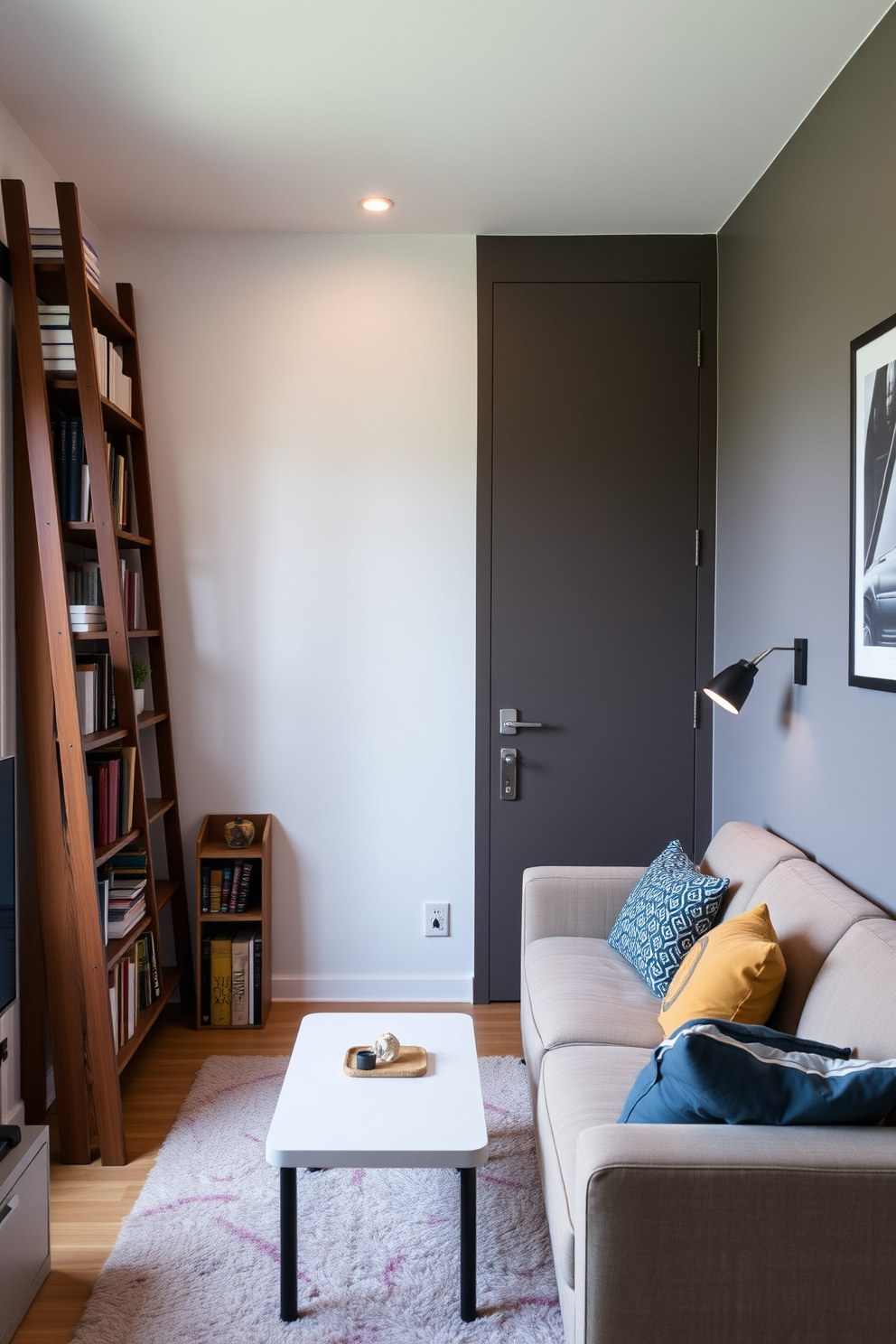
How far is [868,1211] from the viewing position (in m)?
1.37

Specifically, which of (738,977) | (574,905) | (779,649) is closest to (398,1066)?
(738,977)

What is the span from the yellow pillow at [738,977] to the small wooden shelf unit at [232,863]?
68.4 inches

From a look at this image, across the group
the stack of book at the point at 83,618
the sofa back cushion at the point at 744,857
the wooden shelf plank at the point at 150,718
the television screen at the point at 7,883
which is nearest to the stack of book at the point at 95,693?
the stack of book at the point at 83,618

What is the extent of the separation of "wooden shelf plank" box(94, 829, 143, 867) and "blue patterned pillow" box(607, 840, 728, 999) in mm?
1447

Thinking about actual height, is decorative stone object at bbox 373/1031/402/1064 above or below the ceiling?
below

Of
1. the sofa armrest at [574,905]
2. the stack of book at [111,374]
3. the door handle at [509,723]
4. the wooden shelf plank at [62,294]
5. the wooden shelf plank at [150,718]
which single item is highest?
the wooden shelf plank at [62,294]

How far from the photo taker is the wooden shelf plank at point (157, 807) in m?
3.27

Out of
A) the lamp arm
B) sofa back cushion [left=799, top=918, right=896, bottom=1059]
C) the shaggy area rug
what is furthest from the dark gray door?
sofa back cushion [left=799, top=918, right=896, bottom=1059]

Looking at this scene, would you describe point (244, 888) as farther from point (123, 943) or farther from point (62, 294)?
point (62, 294)

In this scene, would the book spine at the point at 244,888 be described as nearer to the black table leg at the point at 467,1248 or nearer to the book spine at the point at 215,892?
the book spine at the point at 215,892

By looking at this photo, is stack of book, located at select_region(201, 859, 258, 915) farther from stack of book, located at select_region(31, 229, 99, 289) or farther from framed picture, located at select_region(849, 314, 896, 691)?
framed picture, located at select_region(849, 314, 896, 691)

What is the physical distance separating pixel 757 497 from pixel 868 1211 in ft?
7.14

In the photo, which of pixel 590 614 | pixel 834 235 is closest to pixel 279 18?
pixel 834 235

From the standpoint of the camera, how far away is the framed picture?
6.97 ft
